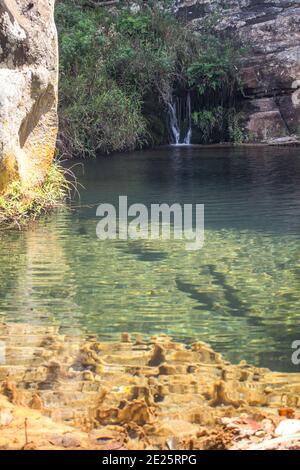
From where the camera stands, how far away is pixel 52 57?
401 inches

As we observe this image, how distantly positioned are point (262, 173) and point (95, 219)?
16.7ft

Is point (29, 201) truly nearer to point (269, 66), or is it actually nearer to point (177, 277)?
point (177, 277)

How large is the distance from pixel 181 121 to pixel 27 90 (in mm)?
11514

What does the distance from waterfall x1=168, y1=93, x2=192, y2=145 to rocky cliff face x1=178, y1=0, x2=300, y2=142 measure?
152 cm

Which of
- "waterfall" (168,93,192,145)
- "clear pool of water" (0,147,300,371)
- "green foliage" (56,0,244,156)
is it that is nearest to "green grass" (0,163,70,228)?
"clear pool of water" (0,147,300,371)

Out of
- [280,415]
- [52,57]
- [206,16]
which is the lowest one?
[280,415]

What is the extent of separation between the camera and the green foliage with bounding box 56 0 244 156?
18016 millimetres

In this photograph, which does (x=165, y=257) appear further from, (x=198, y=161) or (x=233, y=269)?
(x=198, y=161)

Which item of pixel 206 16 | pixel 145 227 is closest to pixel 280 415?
pixel 145 227

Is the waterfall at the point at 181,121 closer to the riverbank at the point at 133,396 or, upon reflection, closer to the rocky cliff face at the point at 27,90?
the rocky cliff face at the point at 27,90

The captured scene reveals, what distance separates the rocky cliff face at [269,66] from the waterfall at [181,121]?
152 centimetres

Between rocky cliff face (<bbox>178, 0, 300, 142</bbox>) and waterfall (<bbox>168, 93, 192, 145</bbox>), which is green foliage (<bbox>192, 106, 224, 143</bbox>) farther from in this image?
rocky cliff face (<bbox>178, 0, 300, 142</bbox>)

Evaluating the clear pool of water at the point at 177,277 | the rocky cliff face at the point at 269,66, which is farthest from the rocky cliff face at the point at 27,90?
the rocky cliff face at the point at 269,66

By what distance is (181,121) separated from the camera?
2095cm
